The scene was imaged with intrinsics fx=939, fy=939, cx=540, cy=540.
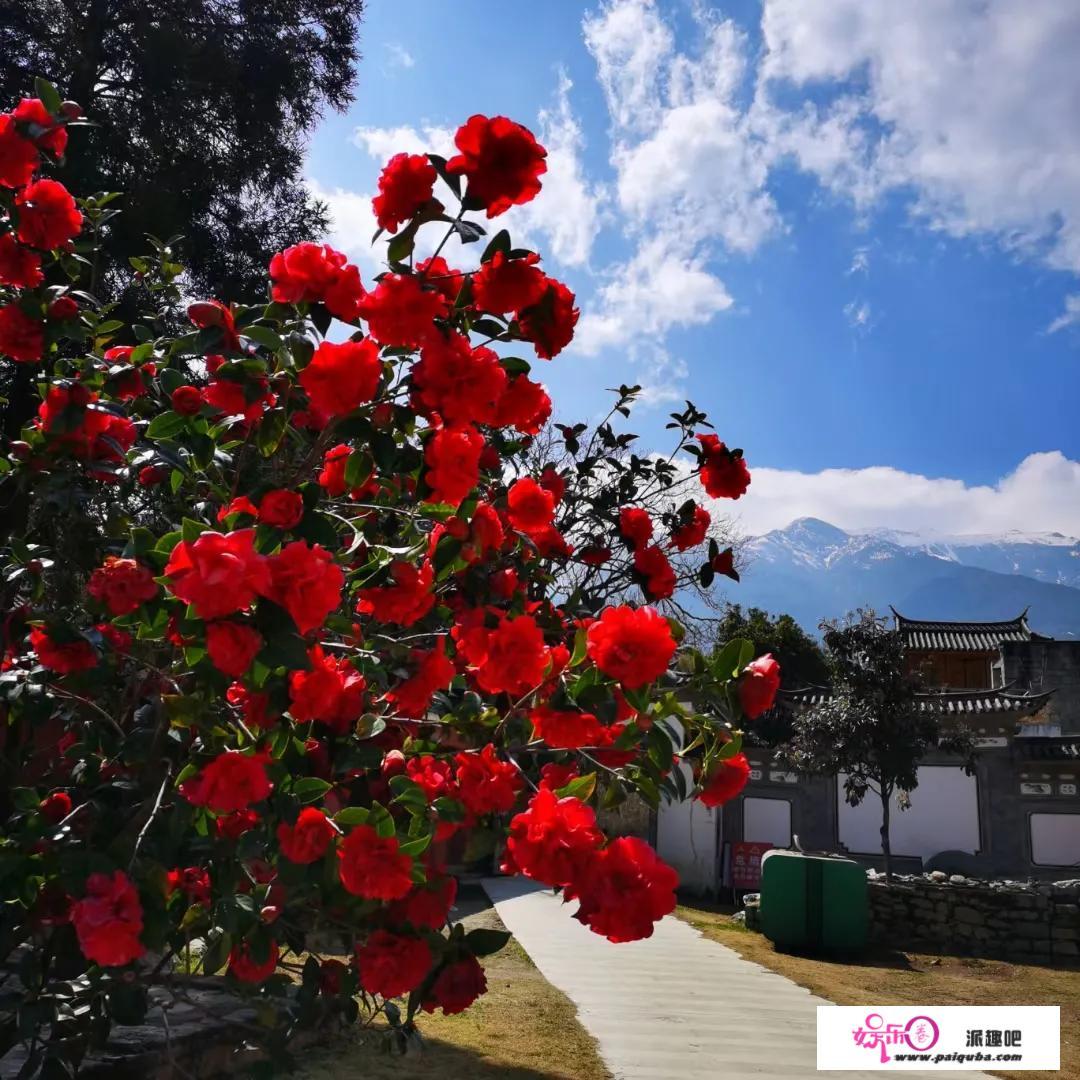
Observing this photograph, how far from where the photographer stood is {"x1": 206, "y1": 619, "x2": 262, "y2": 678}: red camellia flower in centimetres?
150

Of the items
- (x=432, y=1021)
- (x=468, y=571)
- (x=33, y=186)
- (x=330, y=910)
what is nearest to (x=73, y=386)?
(x=33, y=186)

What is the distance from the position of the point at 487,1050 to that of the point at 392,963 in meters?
3.43

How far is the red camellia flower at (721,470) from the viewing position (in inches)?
128

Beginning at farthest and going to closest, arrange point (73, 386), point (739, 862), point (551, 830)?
point (739, 862), point (73, 386), point (551, 830)

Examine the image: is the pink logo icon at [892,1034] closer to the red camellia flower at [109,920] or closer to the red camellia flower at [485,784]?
the red camellia flower at [485,784]

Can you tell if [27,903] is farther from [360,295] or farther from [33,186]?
[33,186]

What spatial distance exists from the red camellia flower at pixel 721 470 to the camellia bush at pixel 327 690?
1.01 m

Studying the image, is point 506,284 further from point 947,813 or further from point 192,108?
point 947,813

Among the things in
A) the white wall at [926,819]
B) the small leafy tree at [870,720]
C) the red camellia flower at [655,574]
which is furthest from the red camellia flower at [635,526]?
the white wall at [926,819]

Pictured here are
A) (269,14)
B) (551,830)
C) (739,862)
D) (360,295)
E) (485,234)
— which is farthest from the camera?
(739,862)

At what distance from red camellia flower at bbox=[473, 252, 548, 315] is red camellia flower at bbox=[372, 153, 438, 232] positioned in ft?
0.62

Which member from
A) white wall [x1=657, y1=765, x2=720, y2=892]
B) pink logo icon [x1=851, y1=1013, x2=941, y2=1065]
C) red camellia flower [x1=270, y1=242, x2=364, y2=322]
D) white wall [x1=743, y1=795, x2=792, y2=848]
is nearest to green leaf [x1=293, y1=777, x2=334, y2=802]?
red camellia flower [x1=270, y1=242, x2=364, y2=322]

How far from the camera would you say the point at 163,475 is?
257 cm

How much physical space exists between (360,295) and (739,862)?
53.6 feet
